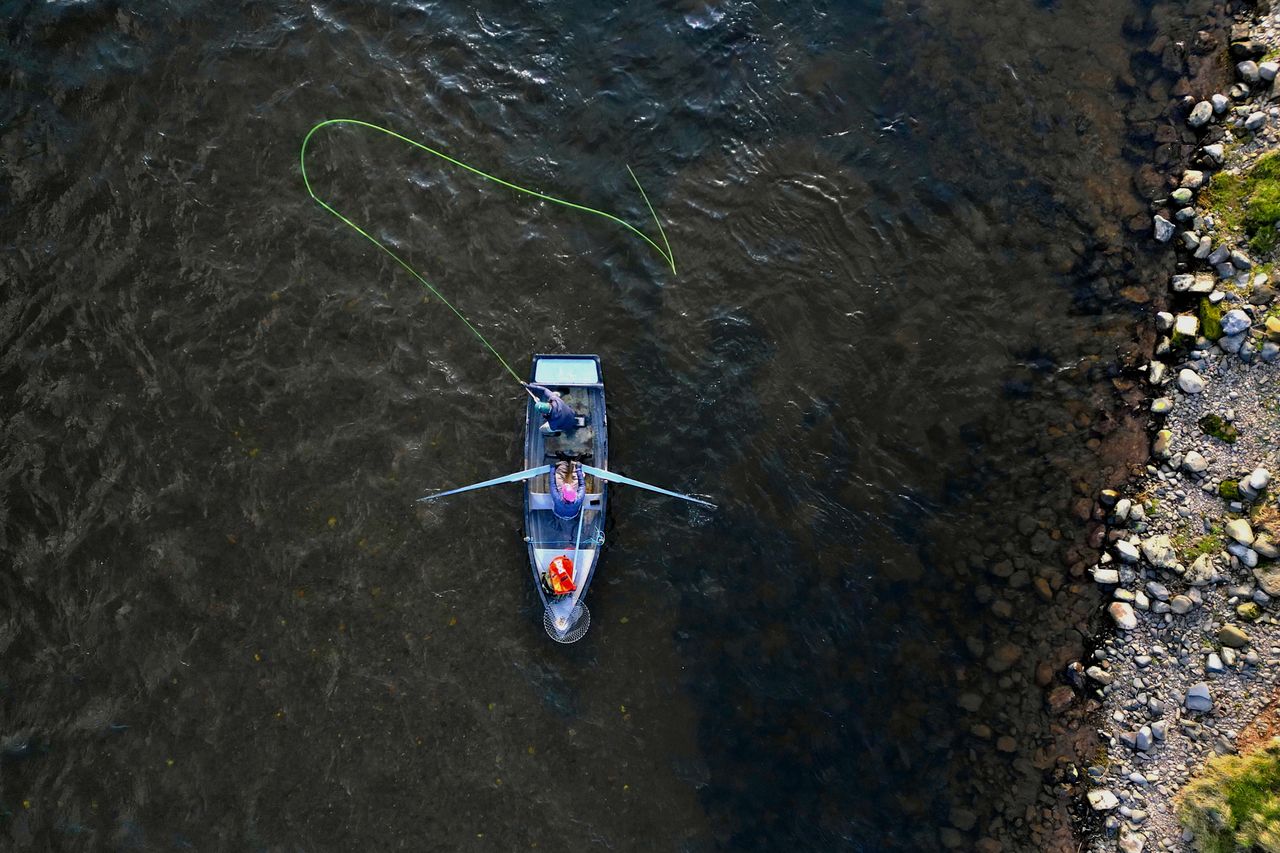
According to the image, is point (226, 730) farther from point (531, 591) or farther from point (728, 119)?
point (728, 119)

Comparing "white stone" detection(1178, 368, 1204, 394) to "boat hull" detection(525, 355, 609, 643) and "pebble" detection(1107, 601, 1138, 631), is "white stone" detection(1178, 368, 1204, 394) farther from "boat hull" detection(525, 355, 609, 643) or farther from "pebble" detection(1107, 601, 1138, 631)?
"boat hull" detection(525, 355, 609, 643)

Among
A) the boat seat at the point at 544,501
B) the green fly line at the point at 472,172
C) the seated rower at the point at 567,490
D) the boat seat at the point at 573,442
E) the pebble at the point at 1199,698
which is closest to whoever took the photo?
the pebble at the point at 1199,698

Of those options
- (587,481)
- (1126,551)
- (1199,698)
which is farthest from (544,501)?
(1199,698)

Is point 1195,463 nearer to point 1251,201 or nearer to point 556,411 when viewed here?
point 1251,201

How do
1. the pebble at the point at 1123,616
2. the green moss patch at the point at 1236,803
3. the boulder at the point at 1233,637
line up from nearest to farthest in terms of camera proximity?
the green moss patch at the point at 1236,803 → the boulder at the point at 1233,637 → the pebble at the point at 1123,616

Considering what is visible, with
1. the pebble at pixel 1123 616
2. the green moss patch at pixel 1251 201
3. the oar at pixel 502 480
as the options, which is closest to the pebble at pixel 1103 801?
the pebble at pixel 1123 616

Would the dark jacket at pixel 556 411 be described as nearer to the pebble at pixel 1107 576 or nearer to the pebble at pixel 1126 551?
the pebble at pixel 1107 576

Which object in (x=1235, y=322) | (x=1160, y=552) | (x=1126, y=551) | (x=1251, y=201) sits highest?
(x=1251, y=201)

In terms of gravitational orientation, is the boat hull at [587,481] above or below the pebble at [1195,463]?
below
